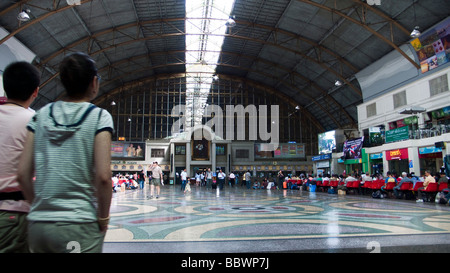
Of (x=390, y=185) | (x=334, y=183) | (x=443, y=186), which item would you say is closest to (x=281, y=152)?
(x=334, y=183)

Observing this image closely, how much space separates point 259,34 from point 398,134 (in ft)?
53.8

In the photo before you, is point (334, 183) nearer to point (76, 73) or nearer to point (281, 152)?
point (76, 73)

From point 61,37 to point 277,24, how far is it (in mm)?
19096

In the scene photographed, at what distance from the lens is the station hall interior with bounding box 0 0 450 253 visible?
5648 millimetres

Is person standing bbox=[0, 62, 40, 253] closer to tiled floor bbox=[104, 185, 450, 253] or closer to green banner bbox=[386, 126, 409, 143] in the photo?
tiled floor bbox=[104, 185, 450, 253]

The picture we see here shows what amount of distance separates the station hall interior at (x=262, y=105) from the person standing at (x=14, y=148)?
1.40m

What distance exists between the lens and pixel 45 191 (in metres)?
1.42

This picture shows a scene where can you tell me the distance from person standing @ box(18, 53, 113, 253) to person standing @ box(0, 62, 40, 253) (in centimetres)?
31

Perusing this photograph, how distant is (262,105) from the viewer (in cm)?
4422

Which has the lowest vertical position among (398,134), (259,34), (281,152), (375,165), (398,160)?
(375,165)

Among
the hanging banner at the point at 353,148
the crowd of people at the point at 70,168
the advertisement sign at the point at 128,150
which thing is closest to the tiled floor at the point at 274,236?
the crowd of people at the point at 70,168

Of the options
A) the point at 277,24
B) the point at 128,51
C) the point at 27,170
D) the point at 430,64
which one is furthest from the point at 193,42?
the point at 27,170

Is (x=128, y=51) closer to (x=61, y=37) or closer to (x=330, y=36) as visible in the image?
(x=61, y=37)

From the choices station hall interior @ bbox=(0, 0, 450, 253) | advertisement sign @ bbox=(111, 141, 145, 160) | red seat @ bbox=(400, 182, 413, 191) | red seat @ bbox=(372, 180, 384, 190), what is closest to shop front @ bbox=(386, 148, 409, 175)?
station hall interior @ bbox=(0, 0, 450, 253)
